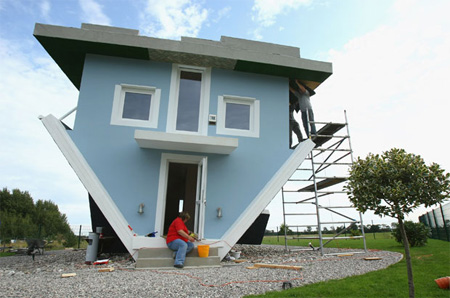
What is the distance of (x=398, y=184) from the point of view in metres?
3.85

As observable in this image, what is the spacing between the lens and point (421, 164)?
392 centimetres

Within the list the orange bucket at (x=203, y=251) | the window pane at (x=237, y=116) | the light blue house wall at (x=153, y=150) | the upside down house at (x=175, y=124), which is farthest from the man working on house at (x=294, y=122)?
the orange bucket at (x=203, y=251)

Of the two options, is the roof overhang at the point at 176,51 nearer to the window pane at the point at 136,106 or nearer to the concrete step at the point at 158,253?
the window pane at the point at 136,106

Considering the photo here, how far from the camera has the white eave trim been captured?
7055 millimetres

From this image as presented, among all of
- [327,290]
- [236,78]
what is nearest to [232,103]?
[236,78]

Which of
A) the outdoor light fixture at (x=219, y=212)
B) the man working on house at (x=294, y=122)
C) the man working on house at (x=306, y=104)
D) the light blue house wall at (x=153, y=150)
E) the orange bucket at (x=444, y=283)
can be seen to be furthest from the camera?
the man working on house at (x=294, y=122)

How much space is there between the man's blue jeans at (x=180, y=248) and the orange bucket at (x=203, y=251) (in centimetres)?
20

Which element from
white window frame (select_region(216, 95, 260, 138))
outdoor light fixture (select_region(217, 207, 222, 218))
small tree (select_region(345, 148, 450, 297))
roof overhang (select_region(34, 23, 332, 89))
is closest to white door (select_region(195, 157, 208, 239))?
outdoor light fixture (select_region(217, 207, 222, 218))

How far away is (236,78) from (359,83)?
3862 mm

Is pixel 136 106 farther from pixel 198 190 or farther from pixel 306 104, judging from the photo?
pixel 306 104

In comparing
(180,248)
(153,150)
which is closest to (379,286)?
(180,248)

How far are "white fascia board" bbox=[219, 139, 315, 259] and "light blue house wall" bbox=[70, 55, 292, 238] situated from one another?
1.03 ft

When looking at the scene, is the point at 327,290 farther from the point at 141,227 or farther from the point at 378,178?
the point at 141,227

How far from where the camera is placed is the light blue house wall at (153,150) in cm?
745
